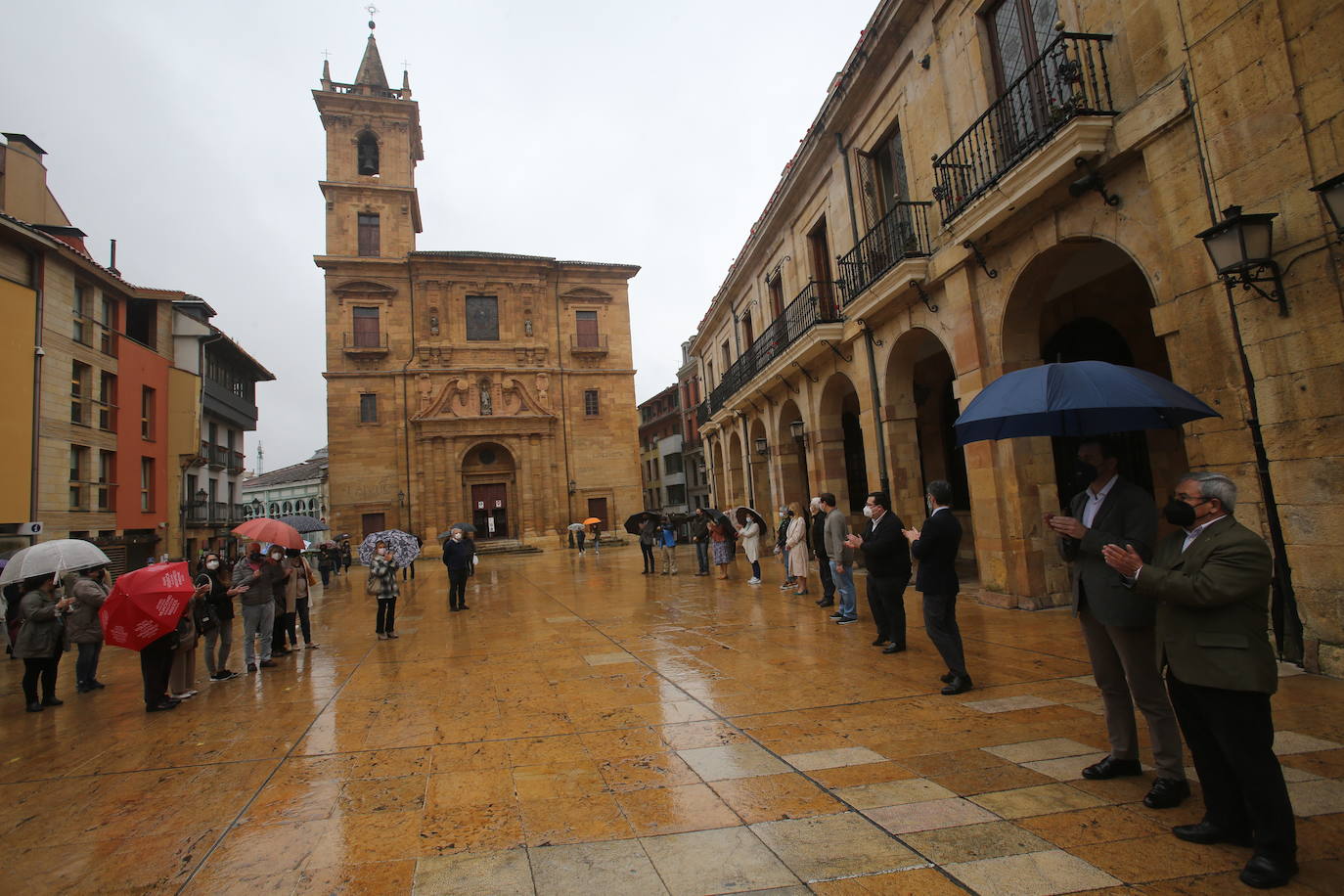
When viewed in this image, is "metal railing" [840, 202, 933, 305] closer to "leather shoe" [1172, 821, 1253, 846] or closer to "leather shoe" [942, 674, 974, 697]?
"leather shoe" [942, 674, 974, 697]

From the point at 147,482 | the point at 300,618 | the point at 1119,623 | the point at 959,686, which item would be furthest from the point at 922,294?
the point at 147,482

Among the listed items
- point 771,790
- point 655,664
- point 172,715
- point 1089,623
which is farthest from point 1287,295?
point 172,715

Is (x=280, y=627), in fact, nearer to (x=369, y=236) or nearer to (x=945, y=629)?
(x=945, y=629)

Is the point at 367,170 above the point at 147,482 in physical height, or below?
above

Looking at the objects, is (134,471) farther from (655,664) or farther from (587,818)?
(587,818)

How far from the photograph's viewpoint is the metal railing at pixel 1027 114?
6574 millimetres

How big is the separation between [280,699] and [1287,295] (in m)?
8.66

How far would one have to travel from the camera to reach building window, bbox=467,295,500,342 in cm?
3525

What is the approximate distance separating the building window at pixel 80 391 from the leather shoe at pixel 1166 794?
79.9 ft

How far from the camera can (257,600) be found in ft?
24.8

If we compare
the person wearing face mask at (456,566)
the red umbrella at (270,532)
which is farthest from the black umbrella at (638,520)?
the red umbrella at (270,532)

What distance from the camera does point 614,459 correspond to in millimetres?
36250

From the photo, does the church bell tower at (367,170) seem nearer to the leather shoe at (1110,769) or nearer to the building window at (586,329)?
Answer: the building window at (586,329)

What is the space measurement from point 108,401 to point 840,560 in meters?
22.9
